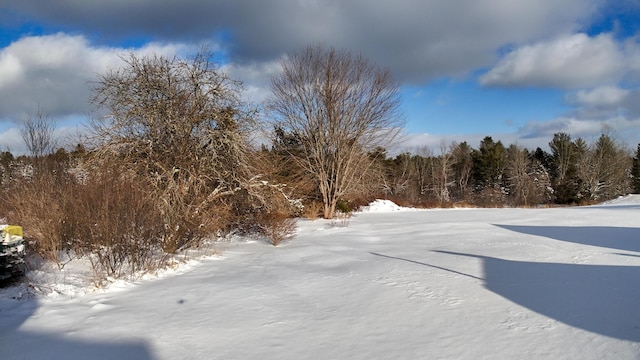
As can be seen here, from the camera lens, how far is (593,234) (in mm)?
12109

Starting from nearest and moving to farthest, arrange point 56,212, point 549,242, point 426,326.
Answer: point 426,326
point 56,212
point 549,242

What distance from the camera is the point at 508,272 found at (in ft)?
25.2

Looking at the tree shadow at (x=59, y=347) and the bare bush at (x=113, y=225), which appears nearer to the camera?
the tree shadow at (x=59, y=347)

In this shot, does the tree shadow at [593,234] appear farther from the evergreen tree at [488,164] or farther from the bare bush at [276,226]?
the evergreen tree at [488,164]

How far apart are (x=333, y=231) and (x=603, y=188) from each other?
124ft

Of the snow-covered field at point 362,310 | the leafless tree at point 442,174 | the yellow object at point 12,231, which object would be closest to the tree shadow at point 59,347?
the snow-covered field at point 362,310

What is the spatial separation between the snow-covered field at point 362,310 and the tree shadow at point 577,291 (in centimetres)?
2

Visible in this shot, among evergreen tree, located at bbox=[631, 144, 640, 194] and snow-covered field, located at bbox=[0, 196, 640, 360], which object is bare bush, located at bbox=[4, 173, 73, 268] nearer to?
snow-covered field, located at bbox=[0, 196, 640, 360]

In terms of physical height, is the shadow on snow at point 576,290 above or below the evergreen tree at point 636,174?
below

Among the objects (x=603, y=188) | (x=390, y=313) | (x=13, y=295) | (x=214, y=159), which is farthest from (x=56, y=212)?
(x=603, y=188)

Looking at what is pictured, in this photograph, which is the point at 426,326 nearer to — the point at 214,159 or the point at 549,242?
the point at 549,242

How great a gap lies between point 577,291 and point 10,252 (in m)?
10.3

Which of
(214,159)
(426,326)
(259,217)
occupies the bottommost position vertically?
(426,326)

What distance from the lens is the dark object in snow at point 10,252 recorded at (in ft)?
26.8
